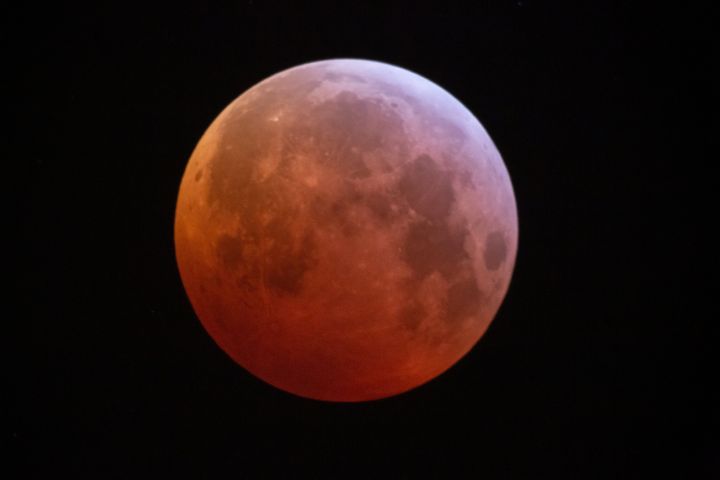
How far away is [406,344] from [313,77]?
1930 millimetres

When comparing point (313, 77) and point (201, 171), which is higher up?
point (313, 77)

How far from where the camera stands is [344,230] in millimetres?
3857

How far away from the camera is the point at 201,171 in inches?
174

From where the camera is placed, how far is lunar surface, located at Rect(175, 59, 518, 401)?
12.8 ft

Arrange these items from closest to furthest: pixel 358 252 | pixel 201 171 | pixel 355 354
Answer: pixel 358 252 < pixel 355 354 < pixel 201 171

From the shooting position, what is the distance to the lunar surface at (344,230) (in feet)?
12.8

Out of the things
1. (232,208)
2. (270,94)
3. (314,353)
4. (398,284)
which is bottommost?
(314,353)

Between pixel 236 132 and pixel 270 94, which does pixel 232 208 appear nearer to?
pixel 236 132

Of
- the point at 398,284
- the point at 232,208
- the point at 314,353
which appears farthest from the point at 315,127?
the point at 314,353

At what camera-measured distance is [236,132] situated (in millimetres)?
4301

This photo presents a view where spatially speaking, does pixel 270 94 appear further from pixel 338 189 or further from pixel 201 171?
pixel 338 189

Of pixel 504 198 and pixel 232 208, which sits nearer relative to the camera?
pixel 232 208

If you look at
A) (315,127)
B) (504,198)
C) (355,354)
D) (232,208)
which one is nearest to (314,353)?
(355,354)

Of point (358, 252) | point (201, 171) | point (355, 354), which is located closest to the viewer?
point (358, 252)
